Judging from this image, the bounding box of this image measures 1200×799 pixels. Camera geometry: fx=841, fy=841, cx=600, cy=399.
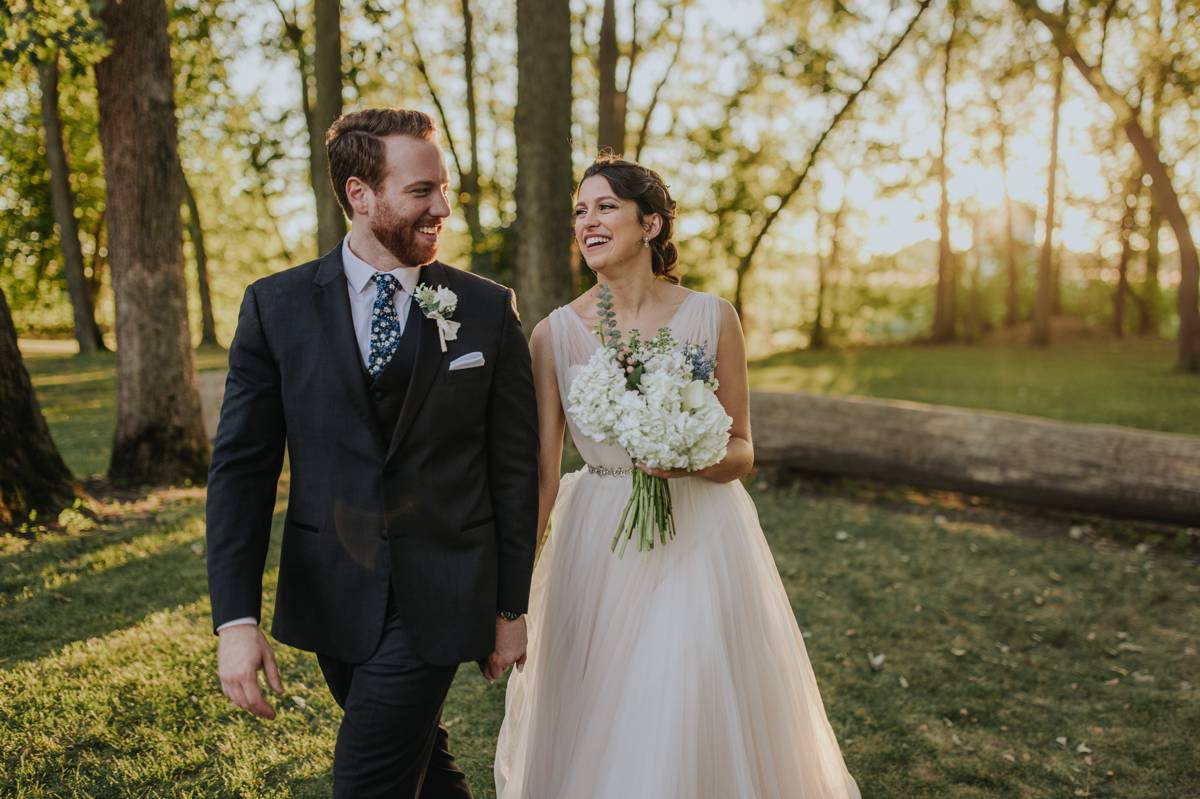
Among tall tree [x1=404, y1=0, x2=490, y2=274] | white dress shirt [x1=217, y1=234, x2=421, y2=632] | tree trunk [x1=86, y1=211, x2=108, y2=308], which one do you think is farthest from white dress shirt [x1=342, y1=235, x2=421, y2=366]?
tree trunk [x1=86, y1=211, x2=108, y2=308]

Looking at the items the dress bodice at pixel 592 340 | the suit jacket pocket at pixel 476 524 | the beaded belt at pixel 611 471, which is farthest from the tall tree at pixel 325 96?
the suit jacket pocket at pixel 476 524

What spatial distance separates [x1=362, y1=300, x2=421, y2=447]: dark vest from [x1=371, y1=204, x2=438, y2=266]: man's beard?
0.74 feet

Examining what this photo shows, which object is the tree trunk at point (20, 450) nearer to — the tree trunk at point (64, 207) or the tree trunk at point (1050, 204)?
the tree trunk at point (64, 207)

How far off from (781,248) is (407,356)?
3481 centimetres

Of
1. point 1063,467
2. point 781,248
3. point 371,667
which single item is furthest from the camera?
point 781,248

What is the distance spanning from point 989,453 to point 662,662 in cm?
624

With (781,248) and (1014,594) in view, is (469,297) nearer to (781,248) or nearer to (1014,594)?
(1014,594)

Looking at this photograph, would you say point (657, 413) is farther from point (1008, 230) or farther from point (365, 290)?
point (1008, 230)

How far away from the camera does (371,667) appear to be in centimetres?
229

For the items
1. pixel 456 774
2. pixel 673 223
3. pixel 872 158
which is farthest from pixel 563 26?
pixel 872 158

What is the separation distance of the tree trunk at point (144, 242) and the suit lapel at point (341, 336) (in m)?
5.88

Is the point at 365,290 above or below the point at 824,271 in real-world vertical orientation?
below

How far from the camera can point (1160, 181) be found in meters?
16.2

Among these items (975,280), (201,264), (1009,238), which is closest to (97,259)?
(201,264)
